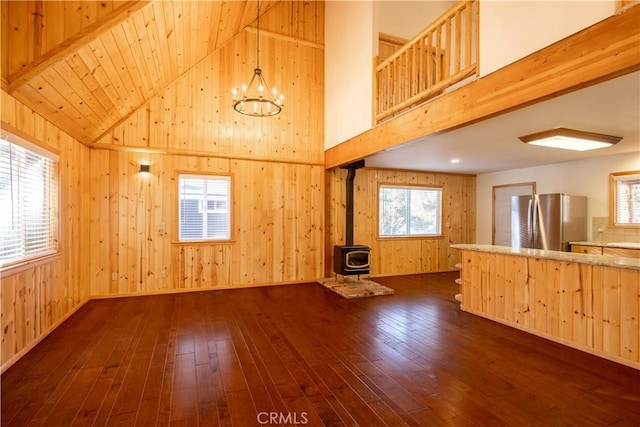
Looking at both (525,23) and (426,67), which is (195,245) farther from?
(525,23)

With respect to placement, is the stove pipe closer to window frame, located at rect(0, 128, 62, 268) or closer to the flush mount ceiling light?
the flush mount ceiling light

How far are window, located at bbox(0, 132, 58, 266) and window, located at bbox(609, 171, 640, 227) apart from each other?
7.80 meters

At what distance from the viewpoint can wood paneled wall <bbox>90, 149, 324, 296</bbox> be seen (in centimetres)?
497

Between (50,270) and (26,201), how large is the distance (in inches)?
35.9

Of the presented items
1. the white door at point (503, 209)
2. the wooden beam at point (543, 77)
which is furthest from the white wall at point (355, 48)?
the white door at point (503, 209)

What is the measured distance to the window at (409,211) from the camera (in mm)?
6887

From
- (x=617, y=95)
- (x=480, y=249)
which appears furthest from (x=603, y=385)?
(x=617, y=95)

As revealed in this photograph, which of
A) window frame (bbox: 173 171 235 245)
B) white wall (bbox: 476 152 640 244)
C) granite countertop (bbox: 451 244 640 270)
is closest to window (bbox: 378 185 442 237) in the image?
→ white wall (bbox: 476 152 640 244)

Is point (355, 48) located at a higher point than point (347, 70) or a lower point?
higher

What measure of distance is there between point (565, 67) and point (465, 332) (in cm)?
274

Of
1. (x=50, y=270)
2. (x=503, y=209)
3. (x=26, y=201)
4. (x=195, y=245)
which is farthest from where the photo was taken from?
(x=503, y=209)

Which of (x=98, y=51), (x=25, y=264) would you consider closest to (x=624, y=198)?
(x=98, y=51)

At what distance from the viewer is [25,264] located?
9.64 feet

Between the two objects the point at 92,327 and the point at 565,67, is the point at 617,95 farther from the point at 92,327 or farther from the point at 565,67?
the point at 92,327
